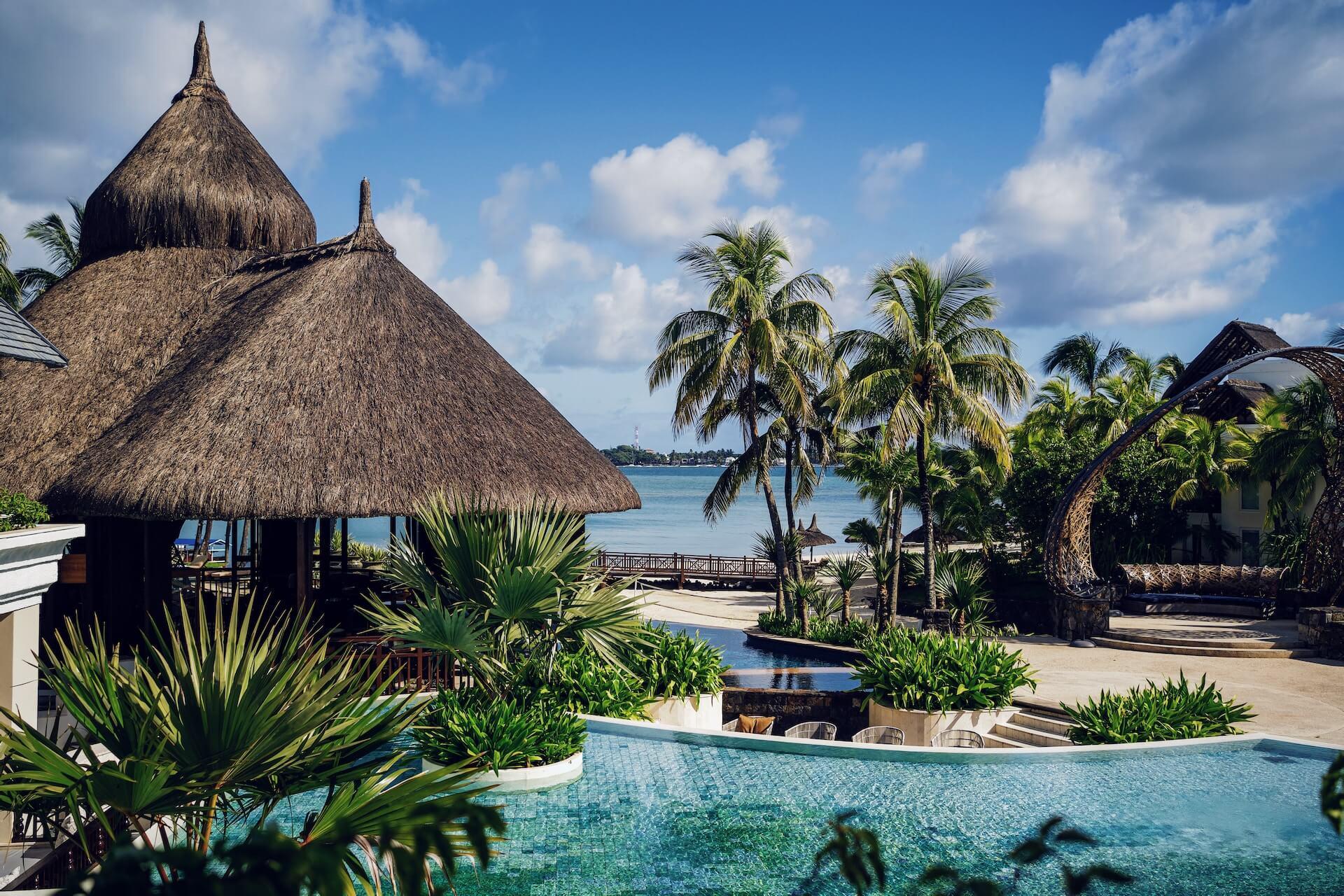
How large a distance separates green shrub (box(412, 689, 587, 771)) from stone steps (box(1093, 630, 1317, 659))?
12.6 meters

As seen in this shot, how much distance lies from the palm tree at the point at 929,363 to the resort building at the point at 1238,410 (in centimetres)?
819

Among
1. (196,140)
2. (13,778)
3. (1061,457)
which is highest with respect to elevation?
(196,140)

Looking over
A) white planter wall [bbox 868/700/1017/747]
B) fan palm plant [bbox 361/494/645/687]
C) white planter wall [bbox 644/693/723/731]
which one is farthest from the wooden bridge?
fan palm plant [bbox 361/494/645/687]

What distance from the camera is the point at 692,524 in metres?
96.6

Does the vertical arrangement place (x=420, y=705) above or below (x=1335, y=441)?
below

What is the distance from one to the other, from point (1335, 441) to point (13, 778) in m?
22.9

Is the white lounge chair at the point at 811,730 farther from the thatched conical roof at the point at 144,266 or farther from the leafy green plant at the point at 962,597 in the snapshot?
the thatched conical roof at the point at 144,266

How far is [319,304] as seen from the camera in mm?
14320

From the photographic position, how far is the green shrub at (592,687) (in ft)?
35.3

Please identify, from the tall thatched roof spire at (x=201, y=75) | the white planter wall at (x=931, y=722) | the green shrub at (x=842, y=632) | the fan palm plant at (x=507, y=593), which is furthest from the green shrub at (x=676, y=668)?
the tall thatched roof spire at (x=201, y=75)

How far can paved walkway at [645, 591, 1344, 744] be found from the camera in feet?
39.4

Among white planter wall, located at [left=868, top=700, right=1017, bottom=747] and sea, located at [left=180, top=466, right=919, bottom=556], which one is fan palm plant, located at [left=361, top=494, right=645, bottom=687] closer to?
white planter wall, located at [left=868, top=700, right=1017, bottom=747]

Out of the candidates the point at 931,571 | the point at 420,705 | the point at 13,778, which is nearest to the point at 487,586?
the point at 420,705

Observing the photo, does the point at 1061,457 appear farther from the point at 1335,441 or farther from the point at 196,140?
the point at 196,140
